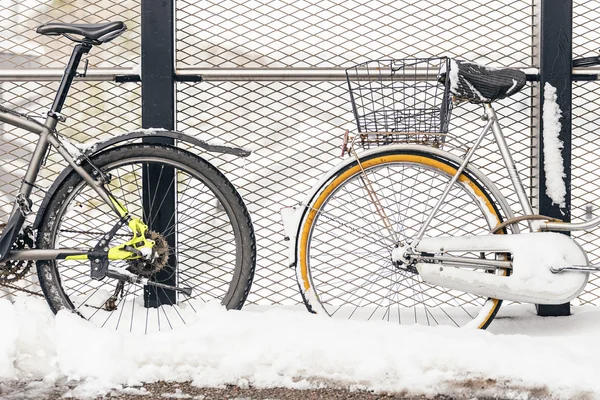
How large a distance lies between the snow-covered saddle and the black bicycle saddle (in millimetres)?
1332

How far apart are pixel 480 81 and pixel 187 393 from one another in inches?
62.0

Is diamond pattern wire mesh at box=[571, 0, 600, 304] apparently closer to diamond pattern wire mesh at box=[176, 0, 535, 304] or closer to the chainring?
diamond pattern wire mesh at box=[176, 0, 535, 304]

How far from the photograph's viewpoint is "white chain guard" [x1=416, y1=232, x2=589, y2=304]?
2365 mm

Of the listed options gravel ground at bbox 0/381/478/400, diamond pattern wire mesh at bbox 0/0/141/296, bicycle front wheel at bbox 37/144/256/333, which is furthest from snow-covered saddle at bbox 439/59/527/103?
diamond pattern wire mesh at bbox 0/0/141/296

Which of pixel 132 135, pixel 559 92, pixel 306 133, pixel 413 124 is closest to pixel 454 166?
pixel 413 124

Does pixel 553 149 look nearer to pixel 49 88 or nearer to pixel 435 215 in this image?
pixel 435 215

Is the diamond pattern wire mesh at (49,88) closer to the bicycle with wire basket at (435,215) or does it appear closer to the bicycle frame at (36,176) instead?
the bicycle frame at (36,176)

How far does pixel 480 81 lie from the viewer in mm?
2396

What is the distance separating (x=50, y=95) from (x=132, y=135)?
3.63 feet

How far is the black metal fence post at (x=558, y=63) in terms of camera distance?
2.80 metres

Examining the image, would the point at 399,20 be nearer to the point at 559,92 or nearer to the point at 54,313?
the point at 559,92

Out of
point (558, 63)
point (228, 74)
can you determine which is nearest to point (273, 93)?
point (228, 74)

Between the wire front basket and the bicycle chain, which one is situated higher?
the wire front basket

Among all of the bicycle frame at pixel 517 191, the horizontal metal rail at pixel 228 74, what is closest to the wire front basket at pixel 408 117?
the bicycle frame at pixel 517 191
